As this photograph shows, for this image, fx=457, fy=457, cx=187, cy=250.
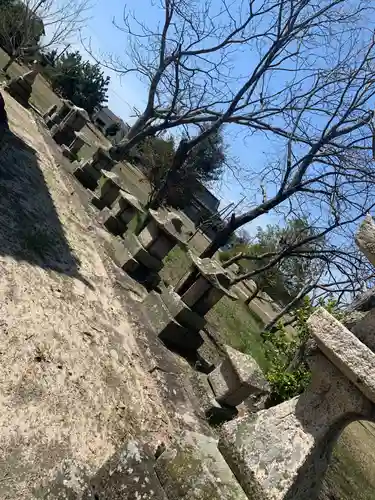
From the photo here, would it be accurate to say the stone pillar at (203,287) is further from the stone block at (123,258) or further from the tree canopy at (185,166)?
the tree canopy at (185,166)

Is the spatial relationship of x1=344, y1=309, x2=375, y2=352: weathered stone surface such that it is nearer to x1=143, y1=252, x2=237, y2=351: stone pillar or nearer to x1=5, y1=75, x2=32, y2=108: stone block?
x1=143, y1=252, x2=237, y2=351: stone pillar

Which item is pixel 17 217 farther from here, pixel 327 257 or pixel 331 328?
pixel 327 257

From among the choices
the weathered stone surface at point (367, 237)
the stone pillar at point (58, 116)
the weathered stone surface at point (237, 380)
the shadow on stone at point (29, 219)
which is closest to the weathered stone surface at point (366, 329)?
the weathered stone surface at point (367, 237)

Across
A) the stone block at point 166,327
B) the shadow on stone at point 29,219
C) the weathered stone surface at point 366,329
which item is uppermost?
the weathered stone surface at point 366,329

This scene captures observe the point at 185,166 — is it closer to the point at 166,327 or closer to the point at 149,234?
the point at 149,234

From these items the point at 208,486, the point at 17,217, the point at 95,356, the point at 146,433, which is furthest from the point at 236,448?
the point at 17,217

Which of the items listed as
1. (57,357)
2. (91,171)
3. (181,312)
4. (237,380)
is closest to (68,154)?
(91,171)

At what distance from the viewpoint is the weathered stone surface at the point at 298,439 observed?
243cm

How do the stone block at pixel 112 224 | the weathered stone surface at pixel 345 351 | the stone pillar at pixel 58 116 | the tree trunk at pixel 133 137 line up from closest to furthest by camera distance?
the weathered stone surface at pixel 345 351, the stone block at pixel 112 224, the tree trunk at pixel 133 137, the stone pillar at pixel 58 116

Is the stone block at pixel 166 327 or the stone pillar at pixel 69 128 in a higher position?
the stone pillar at pixel 69 128

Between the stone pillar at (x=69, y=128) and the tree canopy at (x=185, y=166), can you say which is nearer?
→ the stone pillar at (x=69, y=128)

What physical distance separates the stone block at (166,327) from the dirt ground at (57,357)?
0.55 meters

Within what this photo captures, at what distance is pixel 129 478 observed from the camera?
2498mm

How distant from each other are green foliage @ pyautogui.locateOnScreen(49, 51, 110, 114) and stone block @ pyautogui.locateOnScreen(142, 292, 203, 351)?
80.4 feet
